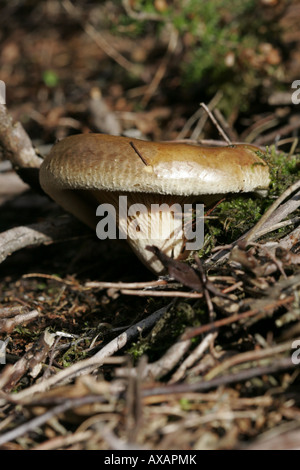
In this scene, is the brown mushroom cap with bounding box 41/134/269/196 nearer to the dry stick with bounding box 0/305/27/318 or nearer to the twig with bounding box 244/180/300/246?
the twig with bounding box 244/180/300/246

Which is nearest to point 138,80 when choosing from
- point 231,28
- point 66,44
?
point 231,28

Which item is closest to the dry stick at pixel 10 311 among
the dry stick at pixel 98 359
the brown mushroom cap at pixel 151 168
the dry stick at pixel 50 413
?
the dry stick at pixel 98 359

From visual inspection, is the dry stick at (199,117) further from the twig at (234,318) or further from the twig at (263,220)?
the twig at (234,318)

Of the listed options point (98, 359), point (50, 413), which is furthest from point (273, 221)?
point (50, 413)

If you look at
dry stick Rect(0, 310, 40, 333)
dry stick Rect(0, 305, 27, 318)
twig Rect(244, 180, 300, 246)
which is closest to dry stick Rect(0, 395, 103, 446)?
dry stick Rect(0, 310, 40, 333)

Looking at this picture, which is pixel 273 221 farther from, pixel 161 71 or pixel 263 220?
pixel 161 71

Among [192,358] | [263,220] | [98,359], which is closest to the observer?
[192,358]
